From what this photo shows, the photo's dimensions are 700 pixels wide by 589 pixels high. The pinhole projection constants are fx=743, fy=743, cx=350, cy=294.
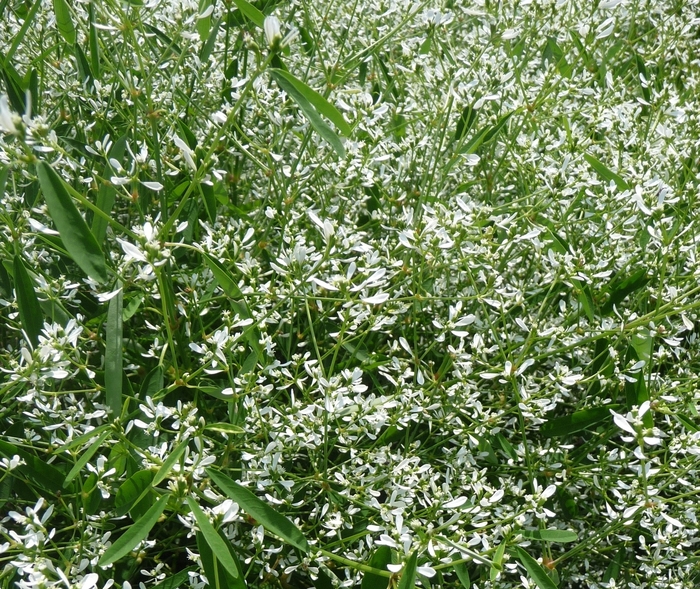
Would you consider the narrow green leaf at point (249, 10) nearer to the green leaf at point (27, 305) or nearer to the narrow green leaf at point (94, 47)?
the narrow green leaf at point (94, 47)

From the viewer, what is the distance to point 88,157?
153cm

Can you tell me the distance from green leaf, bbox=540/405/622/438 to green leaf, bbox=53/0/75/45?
119cm

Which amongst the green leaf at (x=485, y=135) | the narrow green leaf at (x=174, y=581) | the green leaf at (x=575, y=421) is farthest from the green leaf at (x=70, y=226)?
the green leaf at (x=575, y=421)

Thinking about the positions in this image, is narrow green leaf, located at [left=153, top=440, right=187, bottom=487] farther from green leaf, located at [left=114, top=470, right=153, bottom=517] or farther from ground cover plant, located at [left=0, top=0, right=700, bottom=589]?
green leaf, located at [left=114, top=470, right=153, bottom=517]

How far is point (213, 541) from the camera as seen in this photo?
3.25 ft

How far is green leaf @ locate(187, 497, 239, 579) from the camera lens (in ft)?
3.21

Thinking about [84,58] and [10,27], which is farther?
[10,27]

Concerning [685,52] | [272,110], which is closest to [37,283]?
[272,110]

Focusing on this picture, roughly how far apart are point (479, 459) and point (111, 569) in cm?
72

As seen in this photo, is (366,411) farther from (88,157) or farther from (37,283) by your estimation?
(88,157)

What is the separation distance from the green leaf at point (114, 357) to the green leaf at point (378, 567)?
18.3 inches

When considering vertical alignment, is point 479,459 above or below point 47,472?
above

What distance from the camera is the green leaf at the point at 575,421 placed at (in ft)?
4.75

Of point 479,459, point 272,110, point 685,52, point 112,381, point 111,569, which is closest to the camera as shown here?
point 112,381
